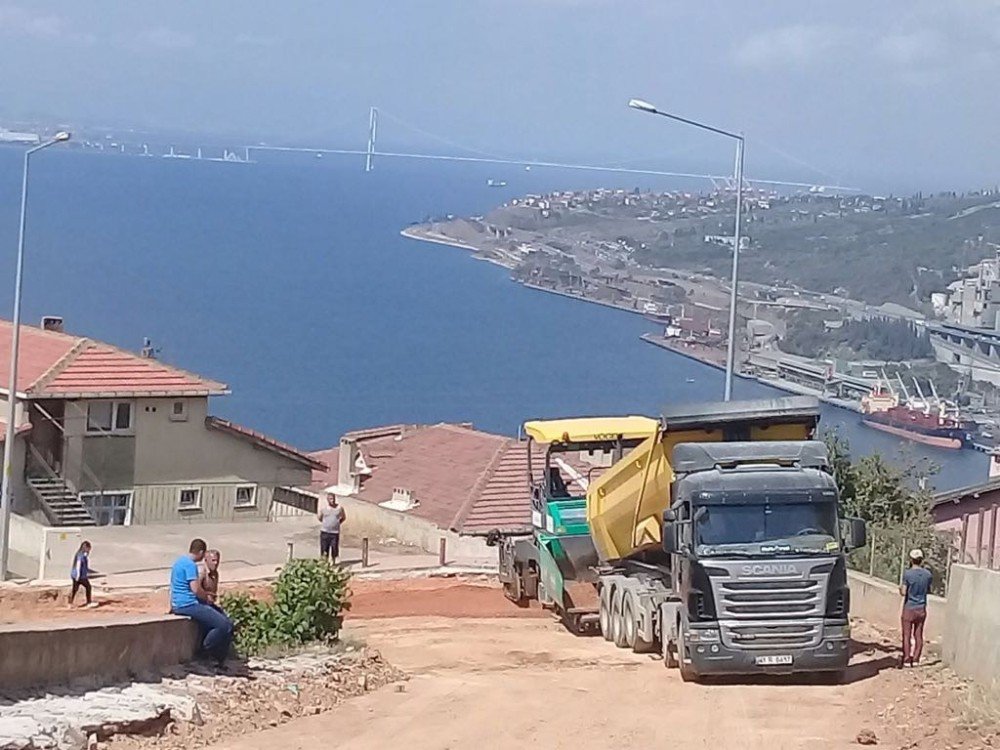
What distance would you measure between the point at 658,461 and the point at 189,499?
78.2ft

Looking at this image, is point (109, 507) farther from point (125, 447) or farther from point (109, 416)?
point (109, 416)

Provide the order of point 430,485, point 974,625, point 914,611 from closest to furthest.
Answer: point 974,625, point 914,611, point 430,485

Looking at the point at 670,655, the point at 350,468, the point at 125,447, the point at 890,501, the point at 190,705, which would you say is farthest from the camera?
the point at 350,468

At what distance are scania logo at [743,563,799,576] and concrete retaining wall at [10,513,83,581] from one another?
1789 cm

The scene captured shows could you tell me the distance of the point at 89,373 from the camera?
41188 millimetres

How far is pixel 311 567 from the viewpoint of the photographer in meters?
18.0

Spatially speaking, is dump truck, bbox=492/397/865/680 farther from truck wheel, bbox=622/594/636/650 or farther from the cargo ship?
the cargo ship

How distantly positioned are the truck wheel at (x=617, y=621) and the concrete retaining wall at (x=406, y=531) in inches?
450

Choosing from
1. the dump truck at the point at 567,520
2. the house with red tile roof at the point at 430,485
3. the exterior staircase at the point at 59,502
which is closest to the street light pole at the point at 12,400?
the exterior staircase at the point at 59,502

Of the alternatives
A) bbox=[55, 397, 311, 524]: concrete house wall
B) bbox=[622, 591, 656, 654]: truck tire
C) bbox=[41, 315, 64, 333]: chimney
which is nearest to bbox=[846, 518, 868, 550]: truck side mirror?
bbox=[622, 591, 656, 654]: truck tire

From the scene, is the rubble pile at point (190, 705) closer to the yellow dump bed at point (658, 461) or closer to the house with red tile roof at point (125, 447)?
the yellow dump bed at point (658, 461)

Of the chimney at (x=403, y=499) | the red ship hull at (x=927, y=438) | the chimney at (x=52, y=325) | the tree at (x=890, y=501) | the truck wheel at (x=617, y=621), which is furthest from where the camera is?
the red ship hull at (x=927, y=438)

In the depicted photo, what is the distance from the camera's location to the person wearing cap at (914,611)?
19000 mm

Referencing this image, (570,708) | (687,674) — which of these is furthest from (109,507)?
(570,708)
